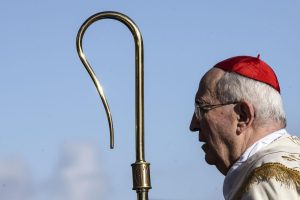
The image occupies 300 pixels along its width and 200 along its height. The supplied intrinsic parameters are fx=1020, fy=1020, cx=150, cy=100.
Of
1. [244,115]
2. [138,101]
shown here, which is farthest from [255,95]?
[138,101]

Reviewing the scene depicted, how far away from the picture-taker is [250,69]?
849 cm

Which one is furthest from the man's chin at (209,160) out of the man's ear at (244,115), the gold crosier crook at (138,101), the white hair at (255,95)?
the gold crosier crook at (138,101)

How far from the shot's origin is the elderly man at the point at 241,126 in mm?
7840

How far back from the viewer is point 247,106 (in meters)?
8.11

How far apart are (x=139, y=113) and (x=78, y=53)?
687mm

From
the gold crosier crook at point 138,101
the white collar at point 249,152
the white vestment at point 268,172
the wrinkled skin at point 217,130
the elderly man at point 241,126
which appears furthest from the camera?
the wrinkled skin at point 217,130

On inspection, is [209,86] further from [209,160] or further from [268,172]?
[268,172]

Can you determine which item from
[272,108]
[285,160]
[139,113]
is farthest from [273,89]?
[139,113]

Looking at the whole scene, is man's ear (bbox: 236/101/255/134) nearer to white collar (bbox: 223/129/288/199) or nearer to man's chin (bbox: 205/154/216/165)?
white collar (bbox: 223/129/288/199)

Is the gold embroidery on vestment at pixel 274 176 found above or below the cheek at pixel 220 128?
below

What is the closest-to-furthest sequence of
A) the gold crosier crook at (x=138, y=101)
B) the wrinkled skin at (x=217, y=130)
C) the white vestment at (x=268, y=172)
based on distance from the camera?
the gold crosier crook at (x=138, y=101) → the white vestment at (x=268, y=172) → the wrinkled skin at (x=217, y=130)

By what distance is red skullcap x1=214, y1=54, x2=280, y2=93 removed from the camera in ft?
27.6

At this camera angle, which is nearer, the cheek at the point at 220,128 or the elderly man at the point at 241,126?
the elderly man at the point at 241,126

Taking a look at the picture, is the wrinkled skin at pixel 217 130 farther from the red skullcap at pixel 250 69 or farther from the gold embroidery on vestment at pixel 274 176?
the gold embroidery on vestment at pixel 274 176
